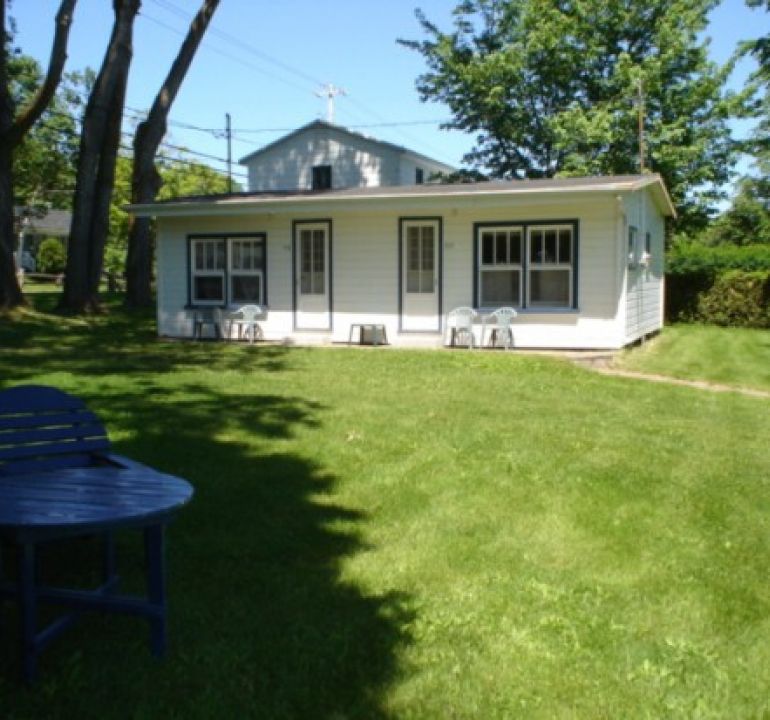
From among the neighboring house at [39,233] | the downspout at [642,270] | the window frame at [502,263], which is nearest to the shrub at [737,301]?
the downspout at [642,270]

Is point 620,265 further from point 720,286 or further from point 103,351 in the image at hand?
point 720,286

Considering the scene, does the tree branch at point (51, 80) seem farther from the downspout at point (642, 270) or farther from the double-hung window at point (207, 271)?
the downspout at point (642, 270)

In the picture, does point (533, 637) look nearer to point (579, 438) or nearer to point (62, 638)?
point (62, 638)

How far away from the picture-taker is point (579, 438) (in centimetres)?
725

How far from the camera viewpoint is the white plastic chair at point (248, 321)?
55.3ft

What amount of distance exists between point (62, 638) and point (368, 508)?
87.7 inches

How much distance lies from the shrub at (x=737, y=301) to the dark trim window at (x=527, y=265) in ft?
35.7

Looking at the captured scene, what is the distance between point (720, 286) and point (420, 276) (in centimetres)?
1180

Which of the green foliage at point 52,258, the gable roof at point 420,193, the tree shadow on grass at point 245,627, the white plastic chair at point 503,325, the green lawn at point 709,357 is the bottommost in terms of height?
the tree shadow on grass at point 245,627

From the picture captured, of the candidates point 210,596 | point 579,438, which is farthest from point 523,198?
point 210,596

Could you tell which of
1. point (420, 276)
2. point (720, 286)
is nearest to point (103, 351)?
point (420, 276)

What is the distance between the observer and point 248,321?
16906 mm

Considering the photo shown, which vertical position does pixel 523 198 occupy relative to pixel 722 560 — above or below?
above

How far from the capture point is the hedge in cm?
2339
